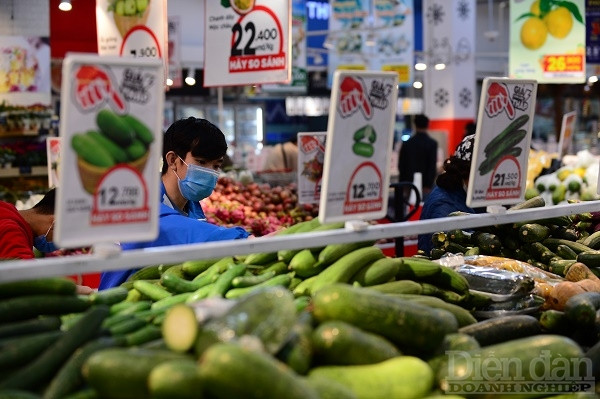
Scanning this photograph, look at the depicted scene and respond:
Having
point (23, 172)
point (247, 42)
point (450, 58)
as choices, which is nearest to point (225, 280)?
point (247, 42)

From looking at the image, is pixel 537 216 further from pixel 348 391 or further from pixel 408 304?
pixel 348 391

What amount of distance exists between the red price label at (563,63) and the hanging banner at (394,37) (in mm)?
4033

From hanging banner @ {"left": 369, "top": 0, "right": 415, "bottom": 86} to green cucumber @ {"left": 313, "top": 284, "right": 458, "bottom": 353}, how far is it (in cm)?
1243

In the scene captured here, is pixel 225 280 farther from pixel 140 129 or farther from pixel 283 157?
pixel 283 157

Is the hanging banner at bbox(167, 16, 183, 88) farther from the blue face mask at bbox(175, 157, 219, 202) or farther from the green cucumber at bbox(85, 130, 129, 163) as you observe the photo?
the green cucumber at bbox(85, 130, 129, 163)

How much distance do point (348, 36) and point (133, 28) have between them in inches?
388

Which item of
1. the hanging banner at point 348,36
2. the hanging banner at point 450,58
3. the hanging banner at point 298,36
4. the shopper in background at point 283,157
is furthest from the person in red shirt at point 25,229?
the hanging banner at point 450,58

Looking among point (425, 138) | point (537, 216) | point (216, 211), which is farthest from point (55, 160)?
point (425, 138)

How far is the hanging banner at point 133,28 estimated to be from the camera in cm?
622

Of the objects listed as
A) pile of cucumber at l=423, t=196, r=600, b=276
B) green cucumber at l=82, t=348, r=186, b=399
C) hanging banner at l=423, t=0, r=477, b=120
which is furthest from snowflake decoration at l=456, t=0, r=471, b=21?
green cucumber at l=82, t=348, r=186, b=399

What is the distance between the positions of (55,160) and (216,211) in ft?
5.01

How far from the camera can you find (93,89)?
2.21 meters

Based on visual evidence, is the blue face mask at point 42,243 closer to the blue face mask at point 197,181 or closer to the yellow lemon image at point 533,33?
the blue face mask at point 197,181

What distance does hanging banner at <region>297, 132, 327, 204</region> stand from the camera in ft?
23.0
